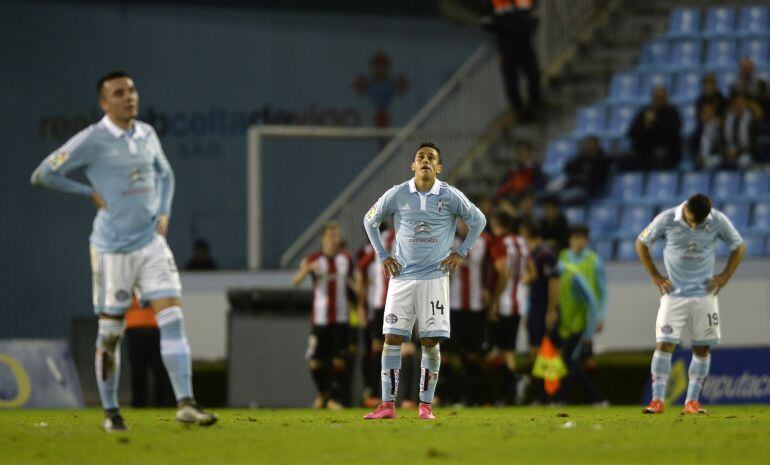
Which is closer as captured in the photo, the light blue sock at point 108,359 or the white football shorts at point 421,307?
the light blue sock at point 108,359

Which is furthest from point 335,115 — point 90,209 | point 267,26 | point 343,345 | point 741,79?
point 343,345

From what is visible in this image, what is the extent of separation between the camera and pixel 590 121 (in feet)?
77.8

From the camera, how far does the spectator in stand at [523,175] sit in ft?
71.8

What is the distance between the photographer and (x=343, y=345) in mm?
17312

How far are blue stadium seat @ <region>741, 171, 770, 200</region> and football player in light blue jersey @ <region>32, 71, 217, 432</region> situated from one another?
12382mm

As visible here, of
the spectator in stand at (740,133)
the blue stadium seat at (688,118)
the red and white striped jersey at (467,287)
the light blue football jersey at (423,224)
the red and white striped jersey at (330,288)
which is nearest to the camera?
the light blue football jersey at (423,224)

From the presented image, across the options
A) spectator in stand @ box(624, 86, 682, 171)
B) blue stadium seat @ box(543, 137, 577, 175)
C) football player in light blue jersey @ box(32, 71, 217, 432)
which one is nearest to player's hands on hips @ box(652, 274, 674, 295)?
football player in light blue jersey @ box(32, 71, 217, 432)

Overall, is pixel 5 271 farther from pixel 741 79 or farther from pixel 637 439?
pixel 637 439

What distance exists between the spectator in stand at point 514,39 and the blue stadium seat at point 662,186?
2.94 meters

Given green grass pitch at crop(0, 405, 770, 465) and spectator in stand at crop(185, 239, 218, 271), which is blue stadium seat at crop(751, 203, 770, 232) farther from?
green grass pitch at crop(0, 405, 770, 465)

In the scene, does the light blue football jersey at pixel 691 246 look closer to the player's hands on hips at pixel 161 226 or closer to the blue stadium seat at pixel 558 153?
the player's hands on hips at pixel 161 226

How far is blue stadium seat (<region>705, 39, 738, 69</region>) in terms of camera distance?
920 inches

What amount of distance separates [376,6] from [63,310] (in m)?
7.60

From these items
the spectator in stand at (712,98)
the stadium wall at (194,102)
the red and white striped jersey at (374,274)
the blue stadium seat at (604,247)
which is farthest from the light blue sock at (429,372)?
the stadium wall at (194,102)
